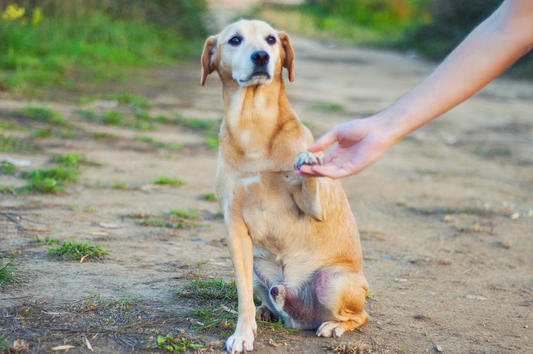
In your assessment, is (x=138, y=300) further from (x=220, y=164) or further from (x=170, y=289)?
(x=220, y=164)

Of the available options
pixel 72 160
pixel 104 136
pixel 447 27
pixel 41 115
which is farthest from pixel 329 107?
pixel 447 27

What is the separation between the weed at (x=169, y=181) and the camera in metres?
5.26

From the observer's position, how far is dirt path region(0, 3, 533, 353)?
Result: 2605mm

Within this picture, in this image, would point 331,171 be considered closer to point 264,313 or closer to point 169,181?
point 264,313

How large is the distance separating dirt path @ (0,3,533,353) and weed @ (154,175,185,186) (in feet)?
0.30

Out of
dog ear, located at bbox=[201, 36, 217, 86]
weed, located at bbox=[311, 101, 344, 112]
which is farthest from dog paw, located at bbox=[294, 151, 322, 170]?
weed, located at bbox=[311, 101, 344, 112]

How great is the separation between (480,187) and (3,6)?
9634 millimetres

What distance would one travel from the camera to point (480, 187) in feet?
19.4

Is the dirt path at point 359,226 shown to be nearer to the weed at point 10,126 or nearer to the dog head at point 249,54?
the weed at point 10,126

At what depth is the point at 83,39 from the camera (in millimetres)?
11266

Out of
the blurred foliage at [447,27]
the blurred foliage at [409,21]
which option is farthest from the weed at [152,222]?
the blurred foliage at [447,27]

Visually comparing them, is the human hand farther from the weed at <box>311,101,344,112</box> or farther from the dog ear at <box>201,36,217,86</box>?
the weed at <box>311,101,344,112</box>

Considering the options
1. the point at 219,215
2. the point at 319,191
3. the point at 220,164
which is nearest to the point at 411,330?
the point at 319,191

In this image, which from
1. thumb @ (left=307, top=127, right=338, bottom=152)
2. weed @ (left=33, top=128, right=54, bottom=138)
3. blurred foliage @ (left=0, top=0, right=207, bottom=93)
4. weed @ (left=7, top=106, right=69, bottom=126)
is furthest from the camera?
blurred foliage @ (left=0, top=0, right=207, bottom=93)
